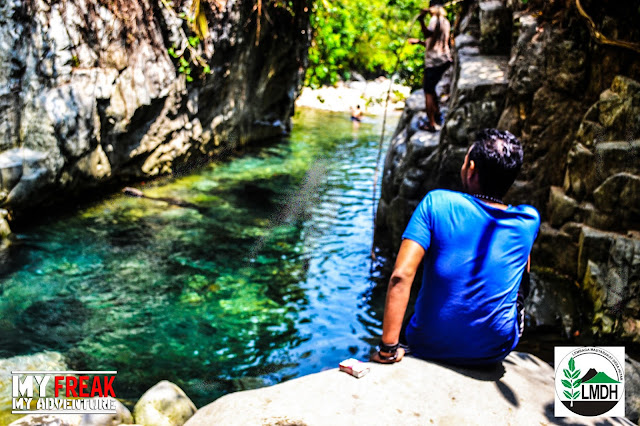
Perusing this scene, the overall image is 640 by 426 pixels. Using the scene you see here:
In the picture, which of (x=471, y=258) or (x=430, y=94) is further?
(x=430, y=94)

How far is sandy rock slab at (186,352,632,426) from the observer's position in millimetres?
2568

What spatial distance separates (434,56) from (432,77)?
0.33 meters

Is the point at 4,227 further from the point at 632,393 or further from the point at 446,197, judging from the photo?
the point at 632,393

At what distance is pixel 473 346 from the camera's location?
289 centimetres

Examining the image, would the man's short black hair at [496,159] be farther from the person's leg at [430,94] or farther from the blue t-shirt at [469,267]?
the person's leg at [430,94]

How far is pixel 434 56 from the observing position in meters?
7.71

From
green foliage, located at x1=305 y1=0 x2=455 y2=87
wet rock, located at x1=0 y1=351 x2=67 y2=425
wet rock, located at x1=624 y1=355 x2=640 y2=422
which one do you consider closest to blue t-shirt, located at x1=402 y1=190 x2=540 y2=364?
wet rock, located at x1=624 y1=355 x2=640 y2=422

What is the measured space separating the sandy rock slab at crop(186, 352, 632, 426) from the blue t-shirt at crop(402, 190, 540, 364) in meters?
0.19

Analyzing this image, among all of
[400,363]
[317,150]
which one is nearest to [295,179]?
[317,150]

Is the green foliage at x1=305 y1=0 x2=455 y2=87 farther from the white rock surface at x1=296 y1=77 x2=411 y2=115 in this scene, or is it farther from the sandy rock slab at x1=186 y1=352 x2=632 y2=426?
the sandy rock slab at x1=186 y1=352 x2=632 y2=426

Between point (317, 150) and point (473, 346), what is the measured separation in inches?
→ 552

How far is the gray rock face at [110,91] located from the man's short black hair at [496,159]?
20.9ft

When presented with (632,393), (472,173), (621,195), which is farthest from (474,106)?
(472,173)

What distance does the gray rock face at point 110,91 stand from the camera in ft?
23.1
